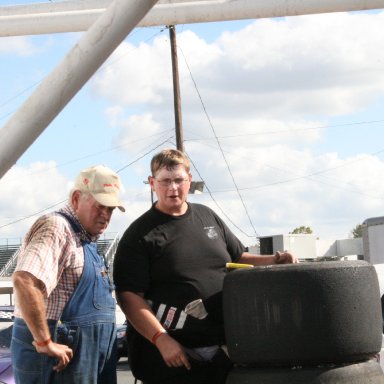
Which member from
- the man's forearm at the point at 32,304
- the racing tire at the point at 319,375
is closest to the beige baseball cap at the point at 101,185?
the man's forearm at the point at 32,304

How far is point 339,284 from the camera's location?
393cm

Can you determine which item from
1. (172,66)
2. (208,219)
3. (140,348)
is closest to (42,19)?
(208,219)

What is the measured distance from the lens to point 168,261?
4.36 meters

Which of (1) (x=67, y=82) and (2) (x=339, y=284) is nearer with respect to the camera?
(1) (x=67, y=82)

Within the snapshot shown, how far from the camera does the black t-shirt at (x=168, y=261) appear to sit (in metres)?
4.34

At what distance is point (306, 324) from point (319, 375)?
215mm

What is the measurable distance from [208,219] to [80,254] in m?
0.64

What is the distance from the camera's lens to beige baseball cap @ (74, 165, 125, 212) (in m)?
4.42

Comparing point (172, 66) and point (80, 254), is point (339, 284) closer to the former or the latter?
point (80, 254)

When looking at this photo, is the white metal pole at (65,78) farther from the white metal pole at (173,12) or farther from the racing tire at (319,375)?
the white metal pole at (173,12)

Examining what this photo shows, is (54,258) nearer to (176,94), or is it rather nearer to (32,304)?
(32,304)

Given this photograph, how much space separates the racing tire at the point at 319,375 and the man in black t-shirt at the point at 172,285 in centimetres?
39

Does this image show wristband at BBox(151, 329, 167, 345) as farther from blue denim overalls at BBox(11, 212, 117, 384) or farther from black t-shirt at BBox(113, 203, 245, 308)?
blue denim overalls at BBox(11, 212, 117, 384)

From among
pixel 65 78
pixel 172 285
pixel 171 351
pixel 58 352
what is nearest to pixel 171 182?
pixel 172 285
